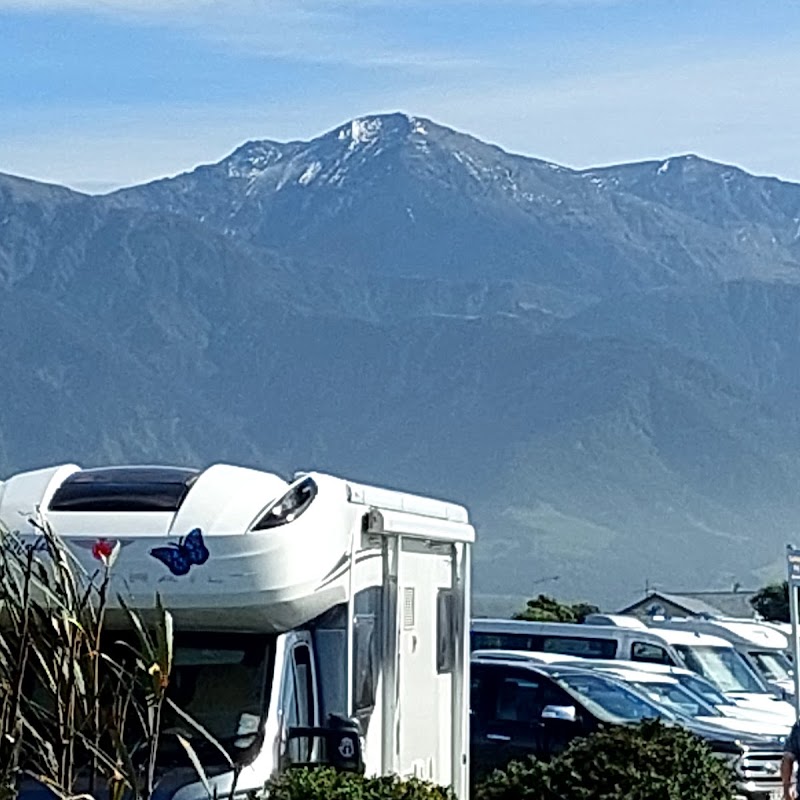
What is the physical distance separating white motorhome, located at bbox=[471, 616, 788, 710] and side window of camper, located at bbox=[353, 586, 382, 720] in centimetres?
1535

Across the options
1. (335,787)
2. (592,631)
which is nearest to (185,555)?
(335,787)

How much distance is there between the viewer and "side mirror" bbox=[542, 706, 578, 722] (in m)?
18.4

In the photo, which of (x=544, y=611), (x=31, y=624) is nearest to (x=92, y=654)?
(x=31, y=624)

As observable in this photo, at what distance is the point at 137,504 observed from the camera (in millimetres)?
9797

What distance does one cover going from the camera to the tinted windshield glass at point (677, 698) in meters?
20.4

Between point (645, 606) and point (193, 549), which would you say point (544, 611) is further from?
point (193, 549)

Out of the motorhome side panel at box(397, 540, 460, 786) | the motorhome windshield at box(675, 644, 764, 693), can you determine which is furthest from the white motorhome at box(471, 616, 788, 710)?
the motorhome side panel at box(397, 540, 460, 786)

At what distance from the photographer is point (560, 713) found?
18.4 metres

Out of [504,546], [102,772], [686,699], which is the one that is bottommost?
[504,546]

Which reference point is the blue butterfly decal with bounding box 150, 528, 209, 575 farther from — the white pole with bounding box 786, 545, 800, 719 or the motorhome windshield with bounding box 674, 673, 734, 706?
the motorhome windshield with bounding box 674, 673, 734, 706

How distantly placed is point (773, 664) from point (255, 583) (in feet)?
76.6

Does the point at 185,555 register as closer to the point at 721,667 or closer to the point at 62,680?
the point at 62,680

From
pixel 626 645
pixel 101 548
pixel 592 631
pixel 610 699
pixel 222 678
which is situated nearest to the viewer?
pixel 101 548

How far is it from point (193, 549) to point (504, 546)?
189m
